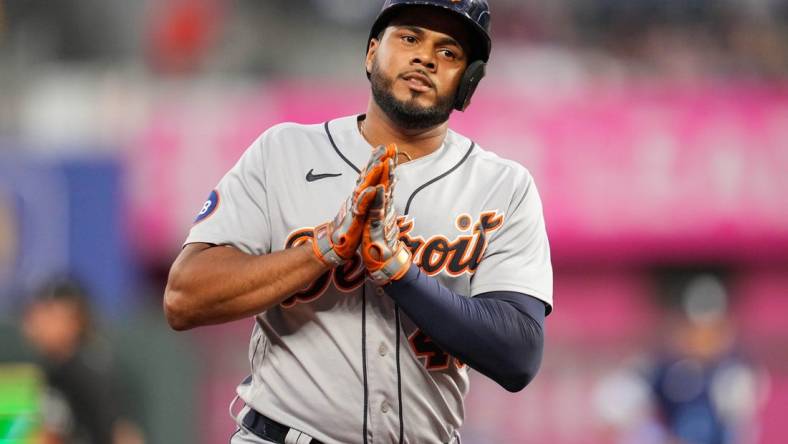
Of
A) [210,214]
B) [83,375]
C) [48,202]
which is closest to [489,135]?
[48,202]

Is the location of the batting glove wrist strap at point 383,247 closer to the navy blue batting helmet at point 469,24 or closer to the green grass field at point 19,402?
the navy blue batting helmet at point 469,24

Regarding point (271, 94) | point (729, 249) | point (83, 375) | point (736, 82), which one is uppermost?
point (736, 82)

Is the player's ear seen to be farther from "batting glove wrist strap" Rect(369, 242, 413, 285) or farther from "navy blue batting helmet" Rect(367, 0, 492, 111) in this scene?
"batting glove wrist strap" Rect(369, 242, 413, 285)

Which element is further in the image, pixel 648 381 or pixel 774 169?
pixel 774 169

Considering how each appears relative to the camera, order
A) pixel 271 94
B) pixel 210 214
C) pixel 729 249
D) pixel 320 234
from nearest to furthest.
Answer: pixel 320 234 → pixel 210 214 → pixel 271 94 → pixel 729 249

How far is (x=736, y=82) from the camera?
1061 centimetres

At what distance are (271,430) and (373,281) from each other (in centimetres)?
46

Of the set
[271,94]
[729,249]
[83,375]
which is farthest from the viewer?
[729,249]

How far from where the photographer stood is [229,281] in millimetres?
2785

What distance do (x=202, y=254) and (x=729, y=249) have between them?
8.64m

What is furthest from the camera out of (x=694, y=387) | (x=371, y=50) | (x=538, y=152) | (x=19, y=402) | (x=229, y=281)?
(x=538, y=152)

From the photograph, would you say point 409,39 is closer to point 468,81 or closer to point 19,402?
point 468,81

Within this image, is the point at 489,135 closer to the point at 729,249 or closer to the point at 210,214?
the point at 729,249

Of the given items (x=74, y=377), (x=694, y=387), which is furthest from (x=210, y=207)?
(x=694, y=387)
